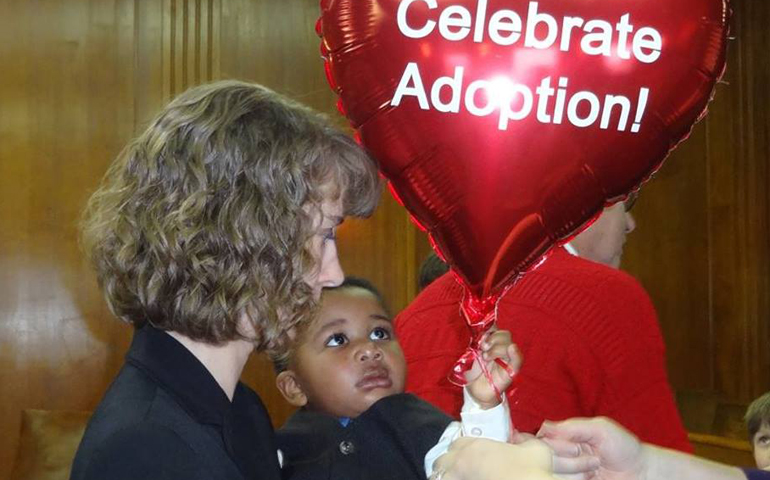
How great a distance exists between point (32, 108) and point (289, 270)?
3.95 m

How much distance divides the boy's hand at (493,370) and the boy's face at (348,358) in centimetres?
54

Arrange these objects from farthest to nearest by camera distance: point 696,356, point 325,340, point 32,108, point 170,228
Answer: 1. point 696,356
2. point 32,108
3. point 325,340
4. point 170,228

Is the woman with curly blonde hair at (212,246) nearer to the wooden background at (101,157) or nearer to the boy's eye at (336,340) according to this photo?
the boy's eye at (336,340)

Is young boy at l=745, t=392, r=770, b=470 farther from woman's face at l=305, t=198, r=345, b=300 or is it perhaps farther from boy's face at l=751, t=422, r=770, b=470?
woman's face at l=305, t=198, r=345, b=300

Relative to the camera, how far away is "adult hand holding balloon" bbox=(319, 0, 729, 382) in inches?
50.4

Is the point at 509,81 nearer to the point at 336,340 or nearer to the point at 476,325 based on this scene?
the point at 476,325

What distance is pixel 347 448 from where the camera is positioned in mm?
1659

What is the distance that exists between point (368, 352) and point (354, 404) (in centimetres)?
10

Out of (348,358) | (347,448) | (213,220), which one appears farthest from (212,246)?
(348,358)

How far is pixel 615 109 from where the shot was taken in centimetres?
131

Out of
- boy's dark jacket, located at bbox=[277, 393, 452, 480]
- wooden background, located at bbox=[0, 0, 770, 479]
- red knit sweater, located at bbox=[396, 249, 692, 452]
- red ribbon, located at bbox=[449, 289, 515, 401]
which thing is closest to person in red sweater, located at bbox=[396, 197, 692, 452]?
red knit sweater, located at bbox=[396, 249, 692, 452]

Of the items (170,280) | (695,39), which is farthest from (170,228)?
(695,39)

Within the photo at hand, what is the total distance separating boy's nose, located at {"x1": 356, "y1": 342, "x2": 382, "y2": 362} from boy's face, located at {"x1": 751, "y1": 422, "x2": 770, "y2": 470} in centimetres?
138

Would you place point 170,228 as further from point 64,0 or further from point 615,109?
point 64,0
